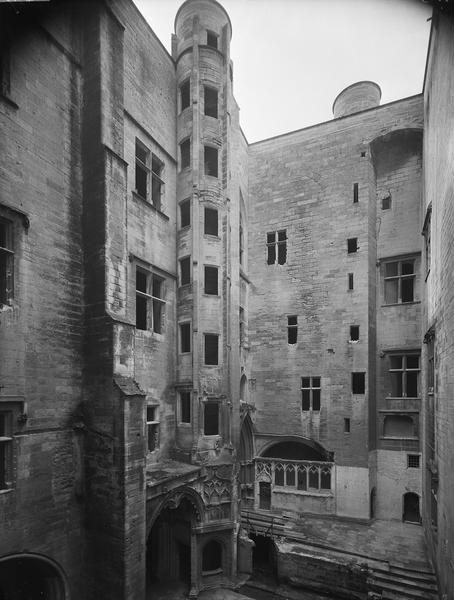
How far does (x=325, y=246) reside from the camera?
16719 millimetres

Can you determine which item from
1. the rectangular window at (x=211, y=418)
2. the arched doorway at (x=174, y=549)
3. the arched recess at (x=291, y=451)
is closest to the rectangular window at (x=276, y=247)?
the rectangular window at (x=211, y=418)

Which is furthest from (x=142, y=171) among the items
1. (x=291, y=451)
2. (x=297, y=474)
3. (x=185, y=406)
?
(x=291, y=451)

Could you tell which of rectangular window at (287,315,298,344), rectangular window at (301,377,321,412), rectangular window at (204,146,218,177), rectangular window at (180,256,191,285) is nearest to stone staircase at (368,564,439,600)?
rectangular window at (301,377,321,412)

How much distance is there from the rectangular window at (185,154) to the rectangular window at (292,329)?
8528mm

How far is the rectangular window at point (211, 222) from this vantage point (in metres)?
14.1

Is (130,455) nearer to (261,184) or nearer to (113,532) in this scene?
(113,532)

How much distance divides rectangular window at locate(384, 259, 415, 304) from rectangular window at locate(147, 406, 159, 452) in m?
11.4

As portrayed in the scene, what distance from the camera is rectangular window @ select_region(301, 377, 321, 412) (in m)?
16.1

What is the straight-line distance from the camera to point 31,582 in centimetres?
845

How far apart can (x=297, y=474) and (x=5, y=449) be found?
12.3 metres

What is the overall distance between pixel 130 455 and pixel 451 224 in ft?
29.1

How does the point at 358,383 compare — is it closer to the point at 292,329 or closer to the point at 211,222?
the point at 292,329

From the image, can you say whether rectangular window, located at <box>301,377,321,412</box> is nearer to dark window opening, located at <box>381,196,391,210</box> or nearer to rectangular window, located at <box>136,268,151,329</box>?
rectangular window, located at <box>136,268,151,329</box>

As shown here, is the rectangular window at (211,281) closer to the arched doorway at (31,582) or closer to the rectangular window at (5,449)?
the rectangular window at (5,449)
